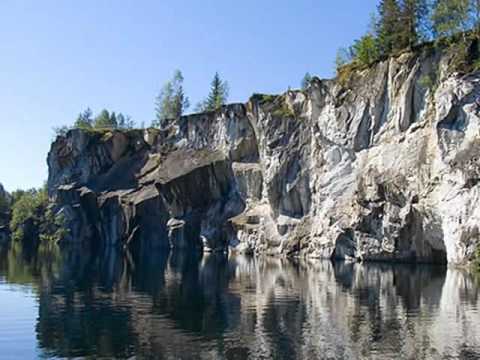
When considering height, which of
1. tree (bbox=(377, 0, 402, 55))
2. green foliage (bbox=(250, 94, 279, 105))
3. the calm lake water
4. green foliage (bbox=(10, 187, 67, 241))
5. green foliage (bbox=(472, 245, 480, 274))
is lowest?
the calm lake water

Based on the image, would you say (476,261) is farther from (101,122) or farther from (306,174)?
(101,122)

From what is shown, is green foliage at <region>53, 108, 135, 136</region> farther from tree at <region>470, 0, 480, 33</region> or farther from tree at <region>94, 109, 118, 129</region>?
tree at <region>470, 0, 480, 33</region>

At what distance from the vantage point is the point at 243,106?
85.8 meters

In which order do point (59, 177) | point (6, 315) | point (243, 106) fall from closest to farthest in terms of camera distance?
point (6, 315) → point (243, 106) → point (59, 177)

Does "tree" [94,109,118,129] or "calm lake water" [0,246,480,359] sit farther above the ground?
"tree" [94,109,118,129]

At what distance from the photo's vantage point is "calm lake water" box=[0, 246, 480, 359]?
19422mm

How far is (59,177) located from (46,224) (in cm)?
1273

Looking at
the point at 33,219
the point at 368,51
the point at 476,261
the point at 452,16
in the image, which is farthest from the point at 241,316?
the point at 33,219

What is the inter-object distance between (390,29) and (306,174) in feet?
59.8

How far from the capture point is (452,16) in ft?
190

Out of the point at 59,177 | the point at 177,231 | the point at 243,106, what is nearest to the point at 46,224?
the point at 59,177

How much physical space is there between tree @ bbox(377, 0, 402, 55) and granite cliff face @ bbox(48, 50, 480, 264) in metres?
4.03

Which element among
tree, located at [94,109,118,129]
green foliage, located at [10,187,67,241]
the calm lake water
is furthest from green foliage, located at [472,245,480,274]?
tree, located at [94,109,118,129]

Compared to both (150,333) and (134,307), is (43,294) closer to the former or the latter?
(134,307)
